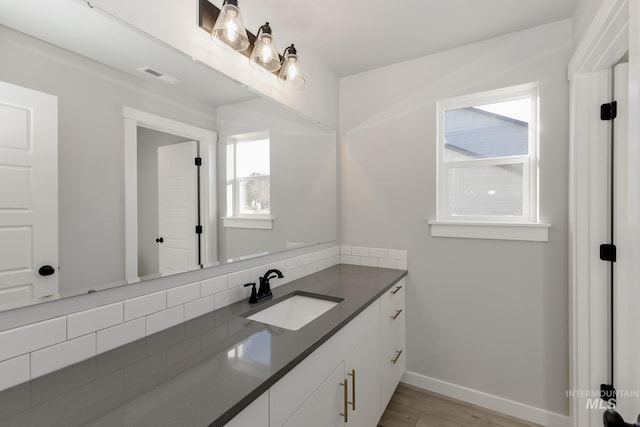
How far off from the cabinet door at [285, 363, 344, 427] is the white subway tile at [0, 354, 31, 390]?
0.76 meters

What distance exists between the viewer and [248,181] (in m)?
1.60

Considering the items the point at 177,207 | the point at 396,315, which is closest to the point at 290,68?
the point at 177,207

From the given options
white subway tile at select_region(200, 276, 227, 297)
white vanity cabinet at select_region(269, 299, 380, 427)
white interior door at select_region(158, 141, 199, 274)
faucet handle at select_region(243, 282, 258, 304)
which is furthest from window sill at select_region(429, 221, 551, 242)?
white interior door at select_region(158, 141, 199, 274)

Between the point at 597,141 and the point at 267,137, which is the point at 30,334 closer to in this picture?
the point at 267,137

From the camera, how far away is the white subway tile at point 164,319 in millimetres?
1086

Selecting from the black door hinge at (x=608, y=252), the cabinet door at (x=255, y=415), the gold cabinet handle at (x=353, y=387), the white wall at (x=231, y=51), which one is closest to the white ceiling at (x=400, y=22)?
the white wall at (x=231, y=51)

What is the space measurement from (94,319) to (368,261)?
1.80m

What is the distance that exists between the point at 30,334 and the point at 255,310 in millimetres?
764

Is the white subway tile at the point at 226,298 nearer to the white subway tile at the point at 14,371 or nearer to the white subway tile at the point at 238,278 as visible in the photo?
the white subway tile at the point at 238,278

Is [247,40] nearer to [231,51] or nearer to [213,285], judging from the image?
[231,51]

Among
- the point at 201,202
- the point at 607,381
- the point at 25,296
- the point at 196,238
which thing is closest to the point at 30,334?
the point at 25,296

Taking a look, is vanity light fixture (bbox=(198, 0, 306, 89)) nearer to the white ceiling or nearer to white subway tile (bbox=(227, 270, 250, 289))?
the white ceiling

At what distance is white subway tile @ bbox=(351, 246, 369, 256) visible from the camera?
92.2 inches

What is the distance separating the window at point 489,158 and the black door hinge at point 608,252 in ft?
1.22
